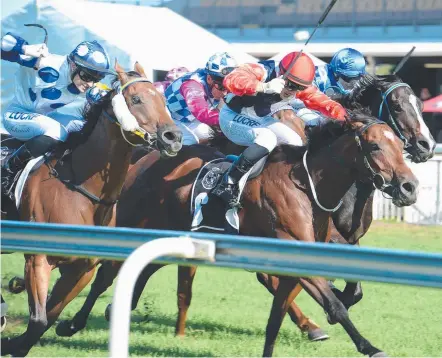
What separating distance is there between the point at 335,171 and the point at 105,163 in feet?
4.85

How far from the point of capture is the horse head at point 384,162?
5.80 metres

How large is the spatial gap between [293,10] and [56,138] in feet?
52.4

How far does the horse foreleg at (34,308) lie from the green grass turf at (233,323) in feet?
2.27

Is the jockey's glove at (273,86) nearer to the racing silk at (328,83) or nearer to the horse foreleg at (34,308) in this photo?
the racing silk at (328,83)

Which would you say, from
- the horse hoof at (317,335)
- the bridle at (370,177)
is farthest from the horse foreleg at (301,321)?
the bridle at (370,177)

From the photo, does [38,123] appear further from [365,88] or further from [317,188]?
Answer: [365,88]

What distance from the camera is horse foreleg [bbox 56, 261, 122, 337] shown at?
6.53 meters

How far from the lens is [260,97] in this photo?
6668 mm

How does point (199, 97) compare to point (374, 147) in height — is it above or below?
below

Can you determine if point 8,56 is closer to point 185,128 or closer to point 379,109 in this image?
point 185,128

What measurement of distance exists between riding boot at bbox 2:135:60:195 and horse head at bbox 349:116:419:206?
6.31 ft

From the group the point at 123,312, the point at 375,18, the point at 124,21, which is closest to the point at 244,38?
the point at 375,18

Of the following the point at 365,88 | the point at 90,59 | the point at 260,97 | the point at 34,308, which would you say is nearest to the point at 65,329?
the point at 34,308

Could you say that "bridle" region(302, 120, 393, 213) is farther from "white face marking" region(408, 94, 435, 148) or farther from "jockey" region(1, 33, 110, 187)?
"jockey" region(1, 33, 110, 187)
